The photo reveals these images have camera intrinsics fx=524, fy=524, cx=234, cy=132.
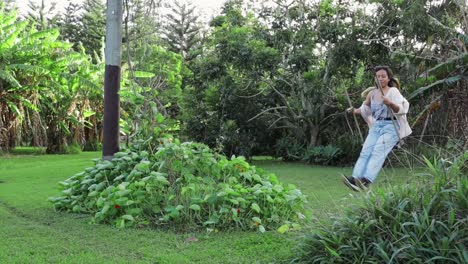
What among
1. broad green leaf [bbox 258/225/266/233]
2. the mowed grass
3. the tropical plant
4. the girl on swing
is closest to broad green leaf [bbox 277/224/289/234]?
the mowed grass

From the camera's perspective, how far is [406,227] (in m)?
3.40

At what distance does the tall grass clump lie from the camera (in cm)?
321

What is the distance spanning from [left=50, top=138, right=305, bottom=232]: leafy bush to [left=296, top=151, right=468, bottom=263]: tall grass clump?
53.0 inches

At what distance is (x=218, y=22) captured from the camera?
1647cm

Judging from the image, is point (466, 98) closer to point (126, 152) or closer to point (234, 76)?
point (234, 76)

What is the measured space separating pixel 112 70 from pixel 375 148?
3.46m

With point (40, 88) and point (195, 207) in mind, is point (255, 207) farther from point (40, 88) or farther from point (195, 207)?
point (40, 88)

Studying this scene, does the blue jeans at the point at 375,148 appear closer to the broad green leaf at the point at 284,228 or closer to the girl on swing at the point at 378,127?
the girl on swing at the point at 378,127

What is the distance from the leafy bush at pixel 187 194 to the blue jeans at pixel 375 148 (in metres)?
1.37

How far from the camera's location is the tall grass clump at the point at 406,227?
3213mm

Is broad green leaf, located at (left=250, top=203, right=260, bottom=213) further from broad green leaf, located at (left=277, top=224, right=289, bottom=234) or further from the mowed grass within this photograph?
broad green leaf, located at (left=277, top=224, right=289, bottom=234)

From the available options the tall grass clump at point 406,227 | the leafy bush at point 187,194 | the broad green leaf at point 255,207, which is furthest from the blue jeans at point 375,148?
the tall grass clump at point 406,227

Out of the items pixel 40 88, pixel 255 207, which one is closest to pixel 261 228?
pixel 255 207

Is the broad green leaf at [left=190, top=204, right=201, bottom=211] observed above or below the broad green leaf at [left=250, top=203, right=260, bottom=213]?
below
